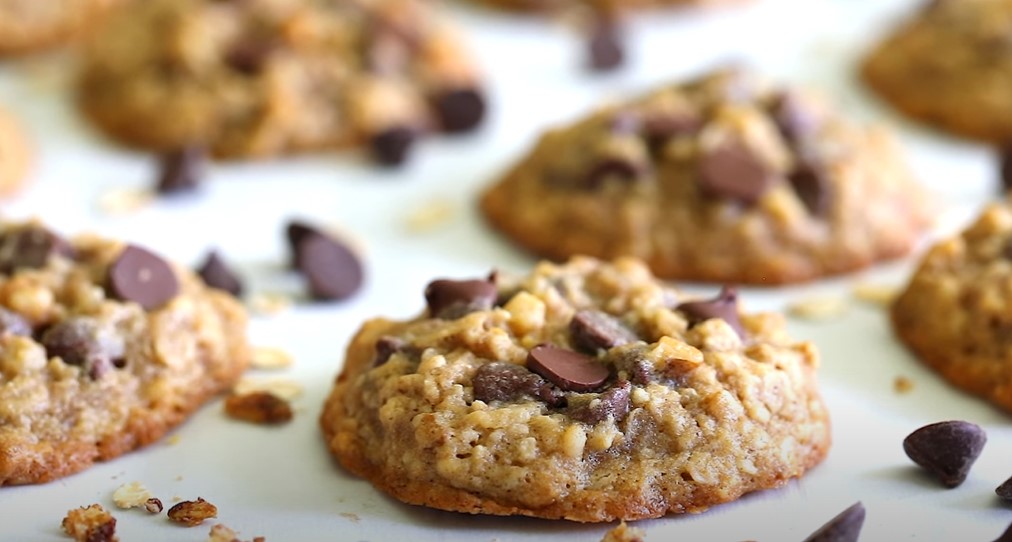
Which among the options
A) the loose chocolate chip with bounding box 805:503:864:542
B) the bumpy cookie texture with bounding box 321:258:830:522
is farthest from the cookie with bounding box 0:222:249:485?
the loose chocolate chip with bounding box 805:503:864:542

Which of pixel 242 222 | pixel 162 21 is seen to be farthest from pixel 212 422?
pixel 162 21

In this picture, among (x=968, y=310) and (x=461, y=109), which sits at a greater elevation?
(x=461, y=109)

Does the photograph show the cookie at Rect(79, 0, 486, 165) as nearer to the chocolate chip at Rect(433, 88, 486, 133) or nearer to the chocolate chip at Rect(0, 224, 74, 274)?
the chocolate chip at Rect(433, 88, 486, 133)

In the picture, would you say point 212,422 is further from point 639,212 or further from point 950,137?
point 950,137

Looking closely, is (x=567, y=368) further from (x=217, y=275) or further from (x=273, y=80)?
(x=273, y=80)

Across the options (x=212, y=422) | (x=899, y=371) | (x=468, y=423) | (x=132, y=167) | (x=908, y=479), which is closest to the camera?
(x=468, y=423)

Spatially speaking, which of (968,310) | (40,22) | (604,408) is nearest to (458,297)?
(604,408)
